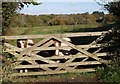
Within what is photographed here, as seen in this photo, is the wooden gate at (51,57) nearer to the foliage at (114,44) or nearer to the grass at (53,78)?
the grass at (53,78)

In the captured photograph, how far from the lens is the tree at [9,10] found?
37.7 feet

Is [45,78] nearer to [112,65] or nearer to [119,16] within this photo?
[112,65]

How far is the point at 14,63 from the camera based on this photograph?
455 inches

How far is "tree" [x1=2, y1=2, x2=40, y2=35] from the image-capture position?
1149cm

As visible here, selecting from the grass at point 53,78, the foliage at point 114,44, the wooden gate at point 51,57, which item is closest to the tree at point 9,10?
the wooden gate at point 51,57

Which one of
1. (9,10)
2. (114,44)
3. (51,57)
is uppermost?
(9,10)

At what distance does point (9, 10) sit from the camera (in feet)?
38.5

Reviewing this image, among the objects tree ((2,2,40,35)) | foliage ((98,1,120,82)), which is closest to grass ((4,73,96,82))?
foliage ((98,1,120,82))

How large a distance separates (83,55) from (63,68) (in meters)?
0.77

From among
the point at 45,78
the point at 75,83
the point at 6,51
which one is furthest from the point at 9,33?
the point at 75,83

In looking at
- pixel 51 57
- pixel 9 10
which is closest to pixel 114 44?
pixel 51 57

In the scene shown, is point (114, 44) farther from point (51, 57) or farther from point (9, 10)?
point (9, 10)

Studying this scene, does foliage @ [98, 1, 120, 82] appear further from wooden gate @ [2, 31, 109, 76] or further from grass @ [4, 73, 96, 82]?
grass @ [4, 73, 96, 82]

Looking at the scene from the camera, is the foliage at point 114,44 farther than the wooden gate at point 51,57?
No
